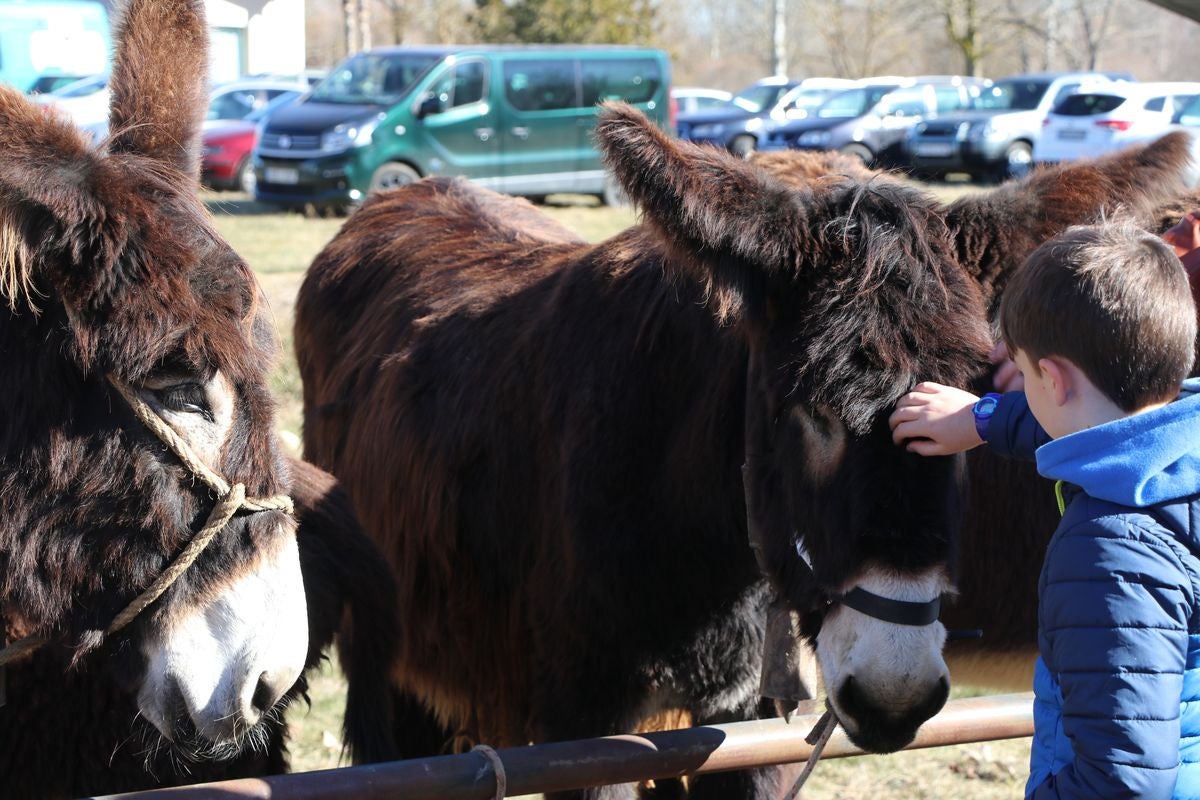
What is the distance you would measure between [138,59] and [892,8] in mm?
46928

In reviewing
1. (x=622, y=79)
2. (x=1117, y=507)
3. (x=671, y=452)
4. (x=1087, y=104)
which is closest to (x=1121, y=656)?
(x=1117, y=507)

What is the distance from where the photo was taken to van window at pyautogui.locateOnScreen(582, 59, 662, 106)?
56.7ft

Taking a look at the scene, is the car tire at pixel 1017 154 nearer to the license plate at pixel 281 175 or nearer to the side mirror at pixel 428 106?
the side mirror at pixel 428 106

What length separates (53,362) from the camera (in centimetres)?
197

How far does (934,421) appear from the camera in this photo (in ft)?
6.70

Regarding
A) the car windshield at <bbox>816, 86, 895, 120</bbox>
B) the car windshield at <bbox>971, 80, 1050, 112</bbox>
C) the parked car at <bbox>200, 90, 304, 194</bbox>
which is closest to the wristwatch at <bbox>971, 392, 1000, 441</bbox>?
the parked car at <bbox>200, 90, 304, 194</bbox>

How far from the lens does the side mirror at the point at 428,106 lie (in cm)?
→ 1559

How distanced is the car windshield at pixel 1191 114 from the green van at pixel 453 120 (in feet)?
30.3

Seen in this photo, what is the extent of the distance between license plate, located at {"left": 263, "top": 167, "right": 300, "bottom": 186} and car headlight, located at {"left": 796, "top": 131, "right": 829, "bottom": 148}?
9.80 meters

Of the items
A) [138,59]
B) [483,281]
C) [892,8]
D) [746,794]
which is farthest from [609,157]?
[892,8]

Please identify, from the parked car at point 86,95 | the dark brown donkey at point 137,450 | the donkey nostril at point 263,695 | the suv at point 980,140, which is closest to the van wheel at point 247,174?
the parked car at point 86,95

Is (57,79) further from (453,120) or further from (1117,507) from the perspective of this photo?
(1117,507)

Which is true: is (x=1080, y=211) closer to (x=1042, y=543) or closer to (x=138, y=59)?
(x=1042, y=543)

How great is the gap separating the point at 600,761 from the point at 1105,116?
21.4 meters
